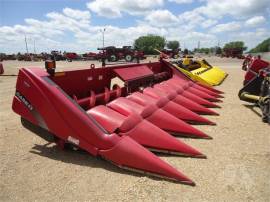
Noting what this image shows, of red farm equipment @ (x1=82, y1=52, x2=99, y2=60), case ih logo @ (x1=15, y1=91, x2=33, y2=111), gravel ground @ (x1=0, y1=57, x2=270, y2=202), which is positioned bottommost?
red farm equipment @ (x1=82, y1=52, x2=99, y2=60)

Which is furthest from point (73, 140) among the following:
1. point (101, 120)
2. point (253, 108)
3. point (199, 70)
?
point (199, 70)

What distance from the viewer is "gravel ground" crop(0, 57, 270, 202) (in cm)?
256

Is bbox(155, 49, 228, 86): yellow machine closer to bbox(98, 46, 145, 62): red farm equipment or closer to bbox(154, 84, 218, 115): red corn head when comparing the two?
bbox(154, 84, 218, 115): red corn head

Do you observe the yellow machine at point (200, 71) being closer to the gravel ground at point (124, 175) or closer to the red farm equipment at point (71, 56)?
the gravel ground at point (124, 175)

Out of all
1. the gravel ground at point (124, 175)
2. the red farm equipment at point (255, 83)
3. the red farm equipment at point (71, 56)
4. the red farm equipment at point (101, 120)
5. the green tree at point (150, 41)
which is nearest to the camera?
the gravel ground at point (124, 175)

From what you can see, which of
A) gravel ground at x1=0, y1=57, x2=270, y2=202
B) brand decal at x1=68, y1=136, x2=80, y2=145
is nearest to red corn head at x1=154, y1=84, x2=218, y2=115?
gravel ground at x1=0, y1=57, x2=270, y2=202

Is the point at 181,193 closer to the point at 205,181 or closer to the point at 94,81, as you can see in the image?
the point at 205,181

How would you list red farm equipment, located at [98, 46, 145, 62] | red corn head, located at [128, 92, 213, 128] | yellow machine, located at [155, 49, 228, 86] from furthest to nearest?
red farm equipment, located at [98, 46, 145, 62], yellow machine, located at [155, 49, 228, 86], red corn head, located at [128, 92, 213, 128]

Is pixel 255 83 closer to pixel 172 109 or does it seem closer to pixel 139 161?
pixel 172 109

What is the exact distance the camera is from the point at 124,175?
2906 millimetres

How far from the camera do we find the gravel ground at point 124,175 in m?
2.56

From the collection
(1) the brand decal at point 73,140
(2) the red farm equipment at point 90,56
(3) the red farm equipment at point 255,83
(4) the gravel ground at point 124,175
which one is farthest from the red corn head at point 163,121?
(2) the red farm equipment at point 90,56

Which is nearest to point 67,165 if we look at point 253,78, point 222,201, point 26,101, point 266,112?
point 26,101

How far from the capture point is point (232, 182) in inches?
110
